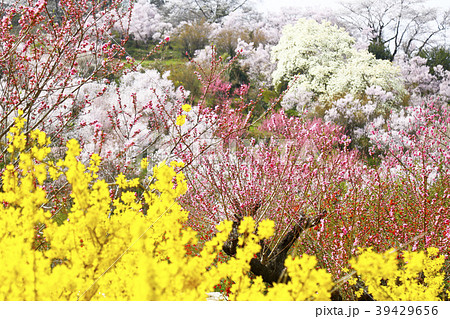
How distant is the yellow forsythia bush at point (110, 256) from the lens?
63cm

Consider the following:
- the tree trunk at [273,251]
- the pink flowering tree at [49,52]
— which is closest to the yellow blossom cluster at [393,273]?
the tree trunk at [273,251]

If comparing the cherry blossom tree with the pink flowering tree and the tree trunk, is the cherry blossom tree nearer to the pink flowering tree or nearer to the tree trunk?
the tree trunk

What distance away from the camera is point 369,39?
20.4ft

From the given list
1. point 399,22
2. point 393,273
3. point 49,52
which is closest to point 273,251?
point 393,273

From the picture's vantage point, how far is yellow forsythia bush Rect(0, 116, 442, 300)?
634 mm

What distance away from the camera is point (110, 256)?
82cm

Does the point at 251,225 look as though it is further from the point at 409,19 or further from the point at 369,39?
the point at 369,39

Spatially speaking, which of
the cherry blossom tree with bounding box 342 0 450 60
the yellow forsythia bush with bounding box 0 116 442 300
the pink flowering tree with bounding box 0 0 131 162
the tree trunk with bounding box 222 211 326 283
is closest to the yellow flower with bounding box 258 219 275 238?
the yellow forsythia bush with bounding box 0 116 442 300
